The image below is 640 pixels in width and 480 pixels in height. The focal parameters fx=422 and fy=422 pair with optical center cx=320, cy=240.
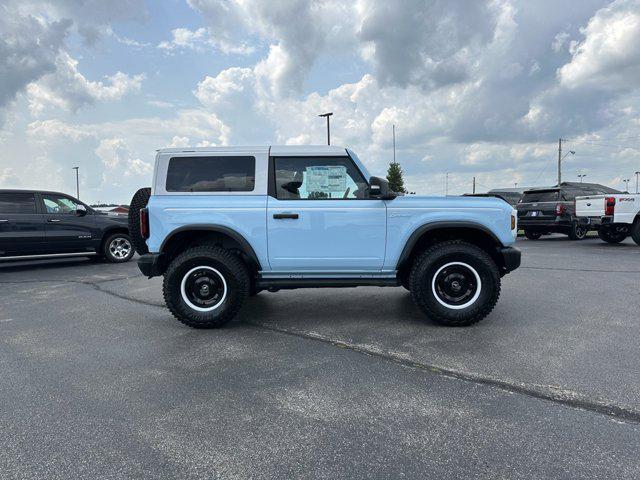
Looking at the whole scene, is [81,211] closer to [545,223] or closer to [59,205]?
[59,205]

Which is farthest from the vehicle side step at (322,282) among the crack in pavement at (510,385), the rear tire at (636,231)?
the rear tire at (636,231)

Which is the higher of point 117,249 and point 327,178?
point 327,178

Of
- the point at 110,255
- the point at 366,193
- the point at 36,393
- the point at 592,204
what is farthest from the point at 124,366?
the point at 592,204

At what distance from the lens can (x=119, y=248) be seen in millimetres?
10531

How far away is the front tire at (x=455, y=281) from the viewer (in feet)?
14.8

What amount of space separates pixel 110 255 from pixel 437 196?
8600 millimetres

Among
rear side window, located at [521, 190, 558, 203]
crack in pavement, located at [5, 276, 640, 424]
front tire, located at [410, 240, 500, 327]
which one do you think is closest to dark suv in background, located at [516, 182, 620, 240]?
rear side window, located at [521, 190, 558, 203]

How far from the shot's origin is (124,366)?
11.8 feet

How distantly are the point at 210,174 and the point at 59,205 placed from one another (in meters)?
6.98

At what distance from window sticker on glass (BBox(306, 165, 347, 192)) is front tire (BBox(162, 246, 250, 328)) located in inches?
47.0

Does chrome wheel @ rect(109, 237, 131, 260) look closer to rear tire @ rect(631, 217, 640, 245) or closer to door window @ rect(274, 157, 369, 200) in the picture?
door window @ rect(274, 157, 369, 200)

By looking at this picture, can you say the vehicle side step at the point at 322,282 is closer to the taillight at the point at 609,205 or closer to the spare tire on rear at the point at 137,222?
the spare tire on rear at the point at 137,222

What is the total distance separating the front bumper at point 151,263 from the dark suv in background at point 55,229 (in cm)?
632

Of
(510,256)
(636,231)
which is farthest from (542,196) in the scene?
(510,256)
